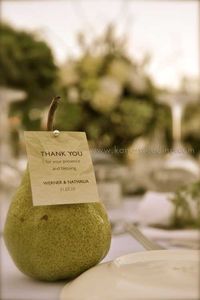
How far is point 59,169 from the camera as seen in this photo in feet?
1.63

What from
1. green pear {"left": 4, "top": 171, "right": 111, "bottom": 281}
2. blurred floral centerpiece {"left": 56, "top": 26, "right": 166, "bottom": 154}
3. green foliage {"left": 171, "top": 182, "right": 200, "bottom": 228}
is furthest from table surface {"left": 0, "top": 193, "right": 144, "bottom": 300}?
blurred floral centerpiece {"left": 56, "top": 26, "right": 166, "bottom": 154}

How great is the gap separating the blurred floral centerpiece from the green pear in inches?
37.5

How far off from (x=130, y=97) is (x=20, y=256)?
1194mm

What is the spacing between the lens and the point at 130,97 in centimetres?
163

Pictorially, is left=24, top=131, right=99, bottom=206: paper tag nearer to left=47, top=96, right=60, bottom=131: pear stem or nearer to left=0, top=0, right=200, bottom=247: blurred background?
left=47, top=96, right=60, bottom=131: pear stem

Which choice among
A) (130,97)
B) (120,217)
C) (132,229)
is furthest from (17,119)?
(132,229)

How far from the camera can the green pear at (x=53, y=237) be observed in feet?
1.54

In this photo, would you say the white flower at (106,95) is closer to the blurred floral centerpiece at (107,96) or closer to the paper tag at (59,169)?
the blurred floral centerpiece at (107,96)

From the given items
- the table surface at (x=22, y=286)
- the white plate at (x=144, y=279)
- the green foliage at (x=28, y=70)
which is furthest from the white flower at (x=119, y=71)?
the white plate at (x=144, y=279)

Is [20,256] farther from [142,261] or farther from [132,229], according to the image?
[132,229]

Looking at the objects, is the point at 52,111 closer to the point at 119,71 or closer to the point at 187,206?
the point at 187,206

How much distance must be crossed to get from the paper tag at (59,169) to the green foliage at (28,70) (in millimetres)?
1020

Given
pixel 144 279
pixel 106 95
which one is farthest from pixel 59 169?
pixel 106 95

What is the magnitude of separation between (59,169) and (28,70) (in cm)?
113
